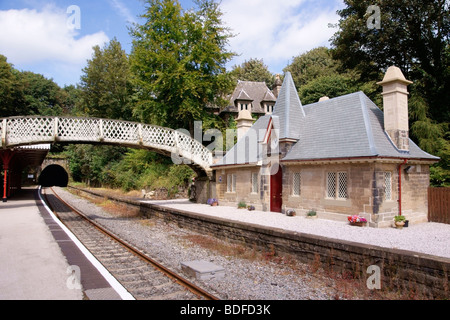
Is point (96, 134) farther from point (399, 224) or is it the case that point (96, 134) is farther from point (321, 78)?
point (321, 78)

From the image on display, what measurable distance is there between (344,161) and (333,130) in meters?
2.52

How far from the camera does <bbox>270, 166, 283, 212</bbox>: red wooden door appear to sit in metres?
16.5

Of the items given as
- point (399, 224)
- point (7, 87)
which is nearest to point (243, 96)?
point (399, 224)

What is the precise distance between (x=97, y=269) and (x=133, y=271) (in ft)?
2.97

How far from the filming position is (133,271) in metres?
8.09

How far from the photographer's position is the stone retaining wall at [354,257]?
Result: 6352 millimetres

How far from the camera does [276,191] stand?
54.9 ft

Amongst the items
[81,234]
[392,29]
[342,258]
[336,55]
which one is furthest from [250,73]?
[342,258]

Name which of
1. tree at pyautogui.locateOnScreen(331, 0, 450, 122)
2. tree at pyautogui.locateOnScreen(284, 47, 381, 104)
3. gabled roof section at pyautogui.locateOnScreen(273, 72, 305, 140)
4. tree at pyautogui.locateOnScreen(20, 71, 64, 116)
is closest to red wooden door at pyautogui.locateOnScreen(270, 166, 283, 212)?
gabled roof section at pyautogui.locateOnScreen(273, 72, 305, 140)

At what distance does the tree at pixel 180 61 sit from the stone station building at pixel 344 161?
10945 millimetres

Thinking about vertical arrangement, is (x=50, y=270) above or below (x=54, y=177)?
below

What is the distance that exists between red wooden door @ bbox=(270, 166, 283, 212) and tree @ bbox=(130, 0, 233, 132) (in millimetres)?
12359

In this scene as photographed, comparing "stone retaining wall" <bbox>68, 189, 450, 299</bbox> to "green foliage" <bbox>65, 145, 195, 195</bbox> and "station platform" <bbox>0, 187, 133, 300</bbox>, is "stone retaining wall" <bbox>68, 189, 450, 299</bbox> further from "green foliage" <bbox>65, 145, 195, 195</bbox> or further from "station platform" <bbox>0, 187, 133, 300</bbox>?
"green foliage" <bbox>65, 145, 195, 195</bbox>
